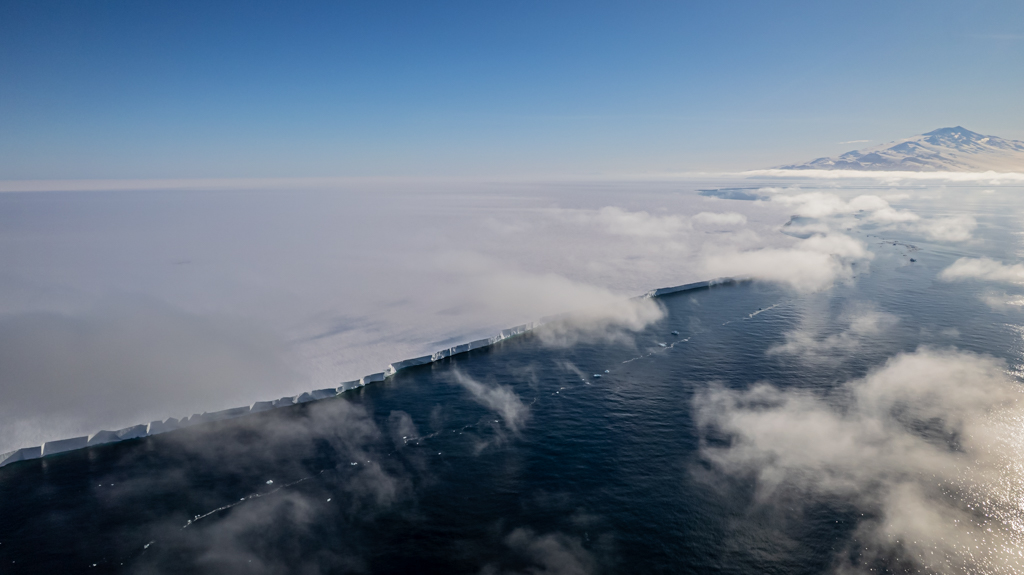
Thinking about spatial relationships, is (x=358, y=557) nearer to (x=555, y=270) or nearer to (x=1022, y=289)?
(x=555, y=270)

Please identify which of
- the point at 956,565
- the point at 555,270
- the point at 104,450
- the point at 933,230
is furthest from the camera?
the point at 933,230

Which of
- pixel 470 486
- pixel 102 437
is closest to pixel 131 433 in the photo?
pixel 102 437

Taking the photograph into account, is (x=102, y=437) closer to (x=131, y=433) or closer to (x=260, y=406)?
(x=131, y=433)

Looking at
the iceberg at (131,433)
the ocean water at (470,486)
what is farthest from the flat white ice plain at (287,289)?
the ocean water at (470,486)

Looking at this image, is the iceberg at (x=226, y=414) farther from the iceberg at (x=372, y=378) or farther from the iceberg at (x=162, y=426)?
the iceberg at (x=372, y=378)

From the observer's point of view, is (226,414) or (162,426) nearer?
(162,426)

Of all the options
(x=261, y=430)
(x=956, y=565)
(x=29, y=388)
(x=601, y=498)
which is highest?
(x=29, y=388)

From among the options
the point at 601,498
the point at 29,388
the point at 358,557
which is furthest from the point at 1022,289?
the point at 29,388
